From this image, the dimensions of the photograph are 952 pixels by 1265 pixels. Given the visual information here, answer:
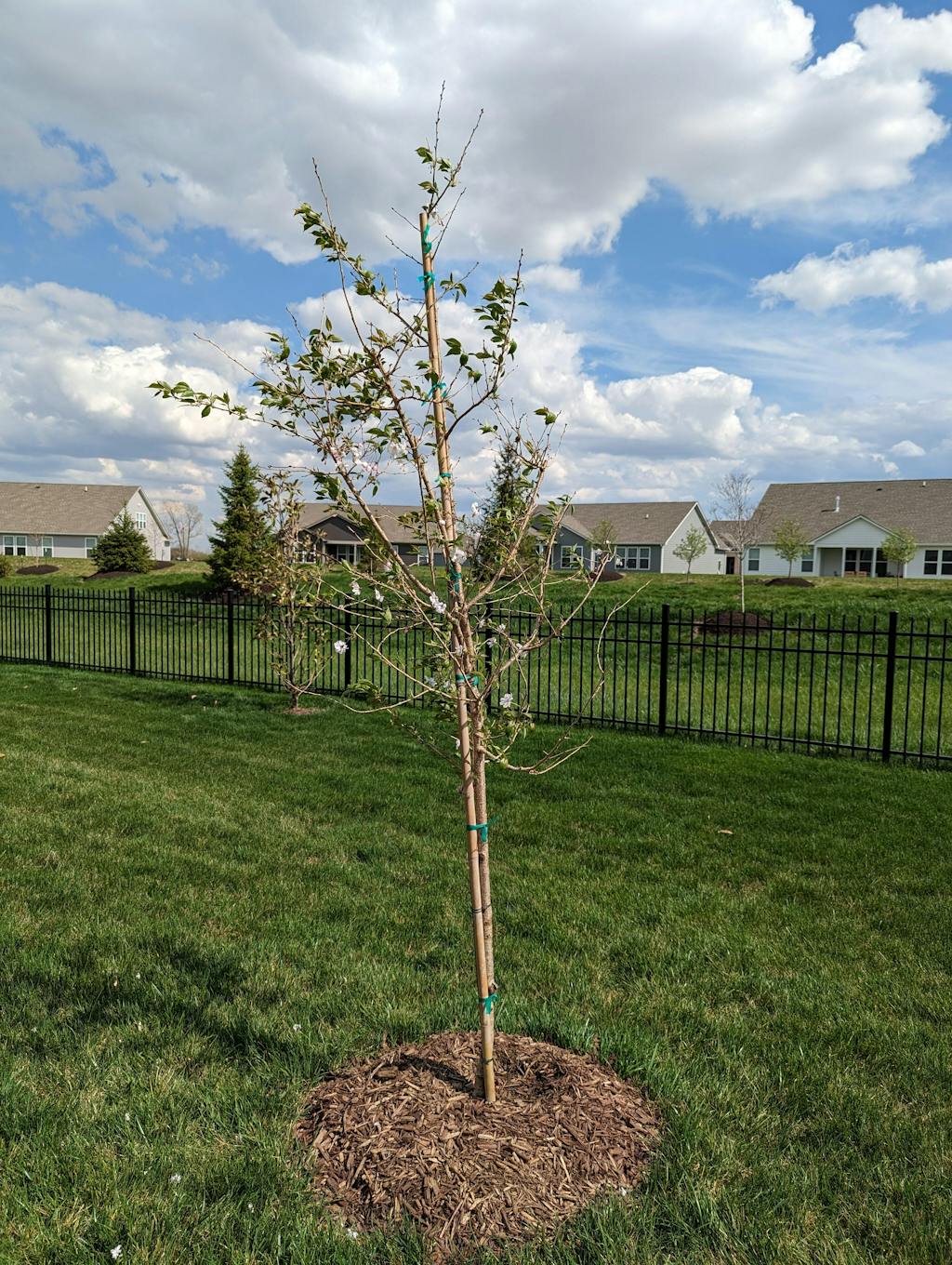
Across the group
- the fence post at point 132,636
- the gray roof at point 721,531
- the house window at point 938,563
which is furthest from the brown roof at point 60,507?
the house window at point 938,563

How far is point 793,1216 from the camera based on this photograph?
2.36 meters

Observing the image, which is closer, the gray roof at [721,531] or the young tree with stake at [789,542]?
the young tree with stake at [789,542]

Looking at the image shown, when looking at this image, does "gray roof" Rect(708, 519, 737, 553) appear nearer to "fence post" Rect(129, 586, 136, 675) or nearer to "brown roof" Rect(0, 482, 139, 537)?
"brown roof" Rect(0, 482, 139, 537)

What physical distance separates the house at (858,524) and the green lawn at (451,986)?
3953 cm

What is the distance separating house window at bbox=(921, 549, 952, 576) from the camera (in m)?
41.6

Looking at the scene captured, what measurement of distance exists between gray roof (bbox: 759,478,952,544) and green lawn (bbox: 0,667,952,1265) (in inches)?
1581

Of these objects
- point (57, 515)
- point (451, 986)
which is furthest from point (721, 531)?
point (451, 986)

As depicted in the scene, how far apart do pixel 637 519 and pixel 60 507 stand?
134ft

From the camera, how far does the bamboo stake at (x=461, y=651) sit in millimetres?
2604

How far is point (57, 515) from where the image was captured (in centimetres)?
5872

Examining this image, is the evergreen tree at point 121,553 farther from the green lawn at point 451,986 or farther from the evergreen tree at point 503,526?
the evergreen tree at point 503,526

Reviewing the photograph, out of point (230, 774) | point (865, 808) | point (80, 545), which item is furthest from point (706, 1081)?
point (80, 545)

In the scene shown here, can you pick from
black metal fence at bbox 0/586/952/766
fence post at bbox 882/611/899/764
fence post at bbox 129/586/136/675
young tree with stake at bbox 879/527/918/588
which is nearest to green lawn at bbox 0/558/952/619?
black metal fence at bbox 0/586/952/766

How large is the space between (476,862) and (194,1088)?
129 cm
